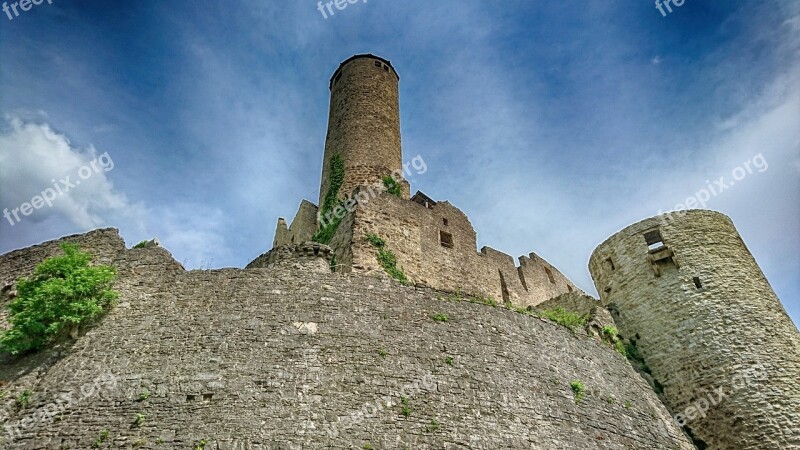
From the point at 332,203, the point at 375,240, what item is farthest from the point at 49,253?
the point at 332,203

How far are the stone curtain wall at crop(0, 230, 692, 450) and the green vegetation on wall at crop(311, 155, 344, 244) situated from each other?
5.52 m

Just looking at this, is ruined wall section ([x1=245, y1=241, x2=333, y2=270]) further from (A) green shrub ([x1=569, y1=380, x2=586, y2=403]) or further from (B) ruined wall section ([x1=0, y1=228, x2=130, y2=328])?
(A) green shrub ([x1=569, y1=380, x2=586, y2=403])

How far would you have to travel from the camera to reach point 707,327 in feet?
47.0

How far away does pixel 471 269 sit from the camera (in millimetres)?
18594

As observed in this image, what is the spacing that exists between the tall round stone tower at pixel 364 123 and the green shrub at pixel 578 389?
9.89m

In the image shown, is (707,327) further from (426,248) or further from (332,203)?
(332,203)

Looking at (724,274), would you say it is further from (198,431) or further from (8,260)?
(8,260)

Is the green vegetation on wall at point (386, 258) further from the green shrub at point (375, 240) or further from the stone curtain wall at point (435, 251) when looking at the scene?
the stone curtain wall at point (435, 251)

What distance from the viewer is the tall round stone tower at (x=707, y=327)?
12.8 metres

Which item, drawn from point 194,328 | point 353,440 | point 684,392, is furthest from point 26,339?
point 684,392

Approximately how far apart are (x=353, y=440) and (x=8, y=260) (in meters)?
10.3

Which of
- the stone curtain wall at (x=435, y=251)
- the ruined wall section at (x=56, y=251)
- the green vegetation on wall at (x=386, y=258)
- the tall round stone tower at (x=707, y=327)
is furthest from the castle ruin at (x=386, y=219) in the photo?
the tall round stone tower at (x=707, y=327)

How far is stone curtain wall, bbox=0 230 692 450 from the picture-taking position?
8.91 metres

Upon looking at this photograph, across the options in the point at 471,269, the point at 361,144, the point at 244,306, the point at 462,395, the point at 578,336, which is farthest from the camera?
the point at 361,144
